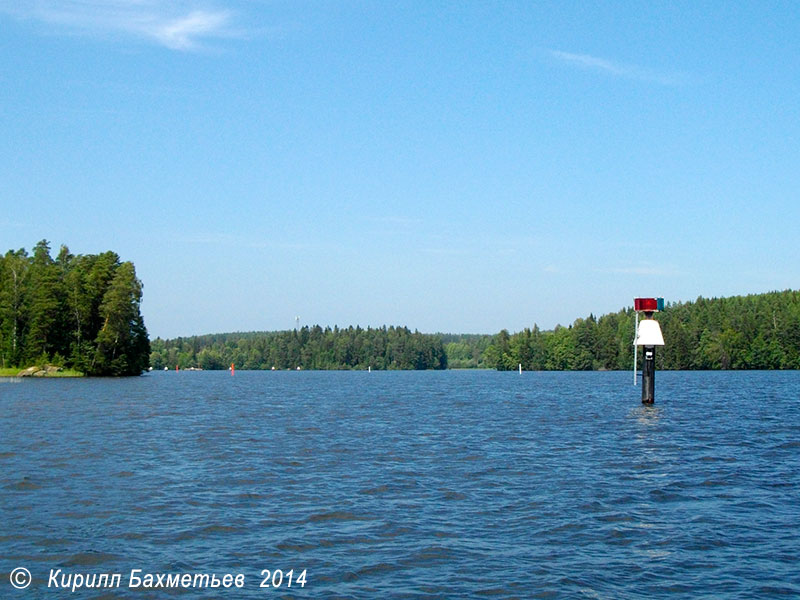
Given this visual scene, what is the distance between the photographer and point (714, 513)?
19938 millimetres

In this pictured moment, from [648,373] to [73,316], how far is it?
9206 cm

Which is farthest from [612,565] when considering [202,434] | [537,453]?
[202,434]

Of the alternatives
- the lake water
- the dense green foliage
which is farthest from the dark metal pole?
the dense green foliage

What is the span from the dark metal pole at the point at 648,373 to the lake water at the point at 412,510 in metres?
14.2

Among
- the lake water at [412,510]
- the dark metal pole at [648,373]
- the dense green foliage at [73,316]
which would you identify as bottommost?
the lake water at [412,510]

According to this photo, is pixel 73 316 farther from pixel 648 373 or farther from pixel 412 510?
pixel 412 510

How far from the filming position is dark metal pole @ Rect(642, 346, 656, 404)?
53.6 metres

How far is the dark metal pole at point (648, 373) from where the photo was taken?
5356 cm

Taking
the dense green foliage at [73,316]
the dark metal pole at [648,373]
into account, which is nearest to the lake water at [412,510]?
the dark metal pole at [648,373]

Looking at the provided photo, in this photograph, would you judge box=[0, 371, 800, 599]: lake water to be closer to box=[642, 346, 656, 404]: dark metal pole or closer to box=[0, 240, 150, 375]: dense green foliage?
box=[642, 346, 656, 404]: dark metal pole

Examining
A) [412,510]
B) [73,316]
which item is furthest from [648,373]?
[73,316]

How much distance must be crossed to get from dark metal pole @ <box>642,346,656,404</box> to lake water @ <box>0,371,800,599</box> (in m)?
14.2

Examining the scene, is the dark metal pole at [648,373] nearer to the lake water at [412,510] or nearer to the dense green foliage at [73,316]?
the lake water at [412,510]

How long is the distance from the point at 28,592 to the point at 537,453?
2101cm
